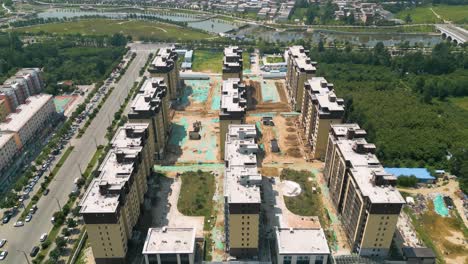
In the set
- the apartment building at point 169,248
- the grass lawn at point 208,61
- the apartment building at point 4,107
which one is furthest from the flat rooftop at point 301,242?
the grass lawn at point 208,61

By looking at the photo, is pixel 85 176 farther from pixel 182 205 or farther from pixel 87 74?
pixel 87 74

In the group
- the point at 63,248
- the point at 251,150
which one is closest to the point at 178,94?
the point at 251,150

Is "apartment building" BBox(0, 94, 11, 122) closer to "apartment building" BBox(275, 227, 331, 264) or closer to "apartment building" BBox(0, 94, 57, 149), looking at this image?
"apartment building" BBox(0, 94, 57, 149)

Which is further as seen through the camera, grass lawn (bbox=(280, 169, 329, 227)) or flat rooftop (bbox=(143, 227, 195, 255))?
grass lawn (bbox=(280, 169, 329, 227))

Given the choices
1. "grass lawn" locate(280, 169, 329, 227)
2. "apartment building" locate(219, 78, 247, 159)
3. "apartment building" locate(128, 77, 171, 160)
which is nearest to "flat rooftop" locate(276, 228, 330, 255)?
"grass lawn" locate(280, 169, 329, 227)

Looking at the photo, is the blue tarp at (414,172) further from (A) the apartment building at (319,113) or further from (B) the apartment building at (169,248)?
(B) the apartment building at (169,248)

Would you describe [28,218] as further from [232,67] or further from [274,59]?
[274,59]
